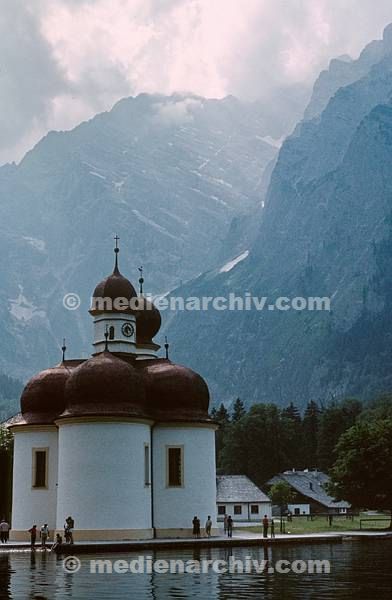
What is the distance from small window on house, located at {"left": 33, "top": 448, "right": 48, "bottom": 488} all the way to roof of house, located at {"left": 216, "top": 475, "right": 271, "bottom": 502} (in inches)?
1427

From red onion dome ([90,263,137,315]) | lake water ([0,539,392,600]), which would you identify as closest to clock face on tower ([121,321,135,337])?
red onion dome ([90,263,137,315])

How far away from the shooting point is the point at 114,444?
4131 centimetres

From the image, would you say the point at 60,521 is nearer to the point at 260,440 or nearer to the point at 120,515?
the point at 120,515

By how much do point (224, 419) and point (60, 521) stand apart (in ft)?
334

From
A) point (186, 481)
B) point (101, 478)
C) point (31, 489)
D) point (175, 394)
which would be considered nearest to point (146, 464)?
point (186, 481)

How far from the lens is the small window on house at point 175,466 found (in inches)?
1751

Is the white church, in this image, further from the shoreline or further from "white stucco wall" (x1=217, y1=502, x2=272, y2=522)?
"white stucco wall" (x1=217, y1=502, x2=272, y2=522)

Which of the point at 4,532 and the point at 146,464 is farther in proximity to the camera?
the point at 4,532

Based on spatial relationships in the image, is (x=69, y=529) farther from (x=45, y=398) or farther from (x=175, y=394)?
(x=45, y=398)

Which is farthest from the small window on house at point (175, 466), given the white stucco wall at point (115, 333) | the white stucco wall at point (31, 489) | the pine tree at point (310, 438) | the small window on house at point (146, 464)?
the pine tree at point (310, 438)

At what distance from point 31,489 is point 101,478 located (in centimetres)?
636

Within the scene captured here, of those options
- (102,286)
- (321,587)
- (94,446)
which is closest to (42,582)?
(321,587)

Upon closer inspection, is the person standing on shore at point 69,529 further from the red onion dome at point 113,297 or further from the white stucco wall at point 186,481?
the red onion dome at point 113,297

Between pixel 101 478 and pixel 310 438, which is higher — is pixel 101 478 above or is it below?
below
